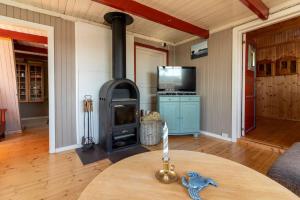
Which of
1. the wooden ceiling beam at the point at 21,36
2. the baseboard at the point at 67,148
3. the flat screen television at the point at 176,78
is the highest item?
the wooden ceiling beam at the point at 21,36

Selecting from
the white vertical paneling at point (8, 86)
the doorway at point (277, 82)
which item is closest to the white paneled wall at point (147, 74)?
the doorway at point (277, 82)

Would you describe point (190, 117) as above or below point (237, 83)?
below

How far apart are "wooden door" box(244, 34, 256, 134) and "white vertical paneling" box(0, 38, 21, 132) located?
17.1 feet

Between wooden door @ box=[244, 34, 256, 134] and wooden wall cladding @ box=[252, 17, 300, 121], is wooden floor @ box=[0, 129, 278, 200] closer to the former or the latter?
wooden door @ box=[244, 34, 256, 134]

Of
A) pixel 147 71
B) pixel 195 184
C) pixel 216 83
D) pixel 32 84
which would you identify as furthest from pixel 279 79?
pixel 32 84

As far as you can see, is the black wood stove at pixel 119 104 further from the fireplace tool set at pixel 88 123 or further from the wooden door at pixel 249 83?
the wooden door at pixel 249 83

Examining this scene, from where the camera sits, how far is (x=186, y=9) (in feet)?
8.82

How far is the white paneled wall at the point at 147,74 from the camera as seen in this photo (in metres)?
3.92

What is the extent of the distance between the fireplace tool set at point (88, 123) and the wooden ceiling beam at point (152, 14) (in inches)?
64.2

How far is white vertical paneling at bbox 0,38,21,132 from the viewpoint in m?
3.82

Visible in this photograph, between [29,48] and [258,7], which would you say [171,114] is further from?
[29,48]

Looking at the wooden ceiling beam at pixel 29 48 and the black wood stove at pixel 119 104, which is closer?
the black wood stove at pixel 119 104

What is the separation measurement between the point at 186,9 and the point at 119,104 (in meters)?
1.90

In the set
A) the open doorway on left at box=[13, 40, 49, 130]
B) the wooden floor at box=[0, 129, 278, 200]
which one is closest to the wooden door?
the wooden floor at box=[0, 129, 278, 200]
